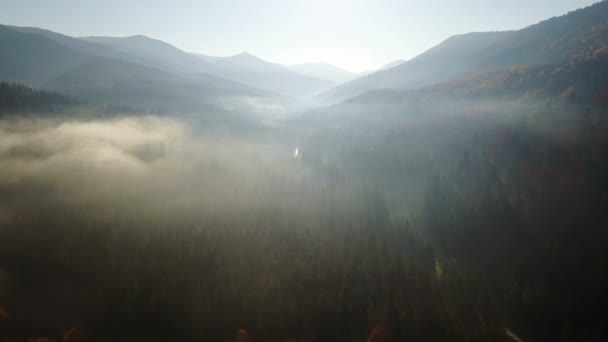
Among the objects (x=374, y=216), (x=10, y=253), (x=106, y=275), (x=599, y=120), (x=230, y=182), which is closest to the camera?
(x=106, y=275)

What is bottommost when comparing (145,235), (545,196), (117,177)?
(545,196)

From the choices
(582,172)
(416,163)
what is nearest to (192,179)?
(416,163)

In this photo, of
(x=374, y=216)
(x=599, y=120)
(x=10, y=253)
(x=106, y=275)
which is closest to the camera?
(x=106, y=275)

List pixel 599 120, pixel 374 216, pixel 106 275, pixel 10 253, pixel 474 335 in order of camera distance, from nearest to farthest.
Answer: pixel 474 335 → pixel 106 275 → pixel 10 253 → pixel 374 216 → pixel 599 120

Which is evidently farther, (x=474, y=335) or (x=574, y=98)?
(x=574, y=98)

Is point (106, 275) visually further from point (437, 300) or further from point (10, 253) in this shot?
point (437, 300)

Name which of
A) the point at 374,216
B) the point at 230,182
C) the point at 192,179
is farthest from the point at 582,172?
the point at 192,179

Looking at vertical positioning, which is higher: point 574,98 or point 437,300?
point 574,98

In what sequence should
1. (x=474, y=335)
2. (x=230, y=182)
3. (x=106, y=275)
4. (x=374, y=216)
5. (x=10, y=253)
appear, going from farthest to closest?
1. (x=230, y=182)
2. (x=374, y=216)
3. (x=10, y=253)
4. (x=106, y=275)
5. (x=474, y=335)

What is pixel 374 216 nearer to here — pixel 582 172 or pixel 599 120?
pixel 582 172
